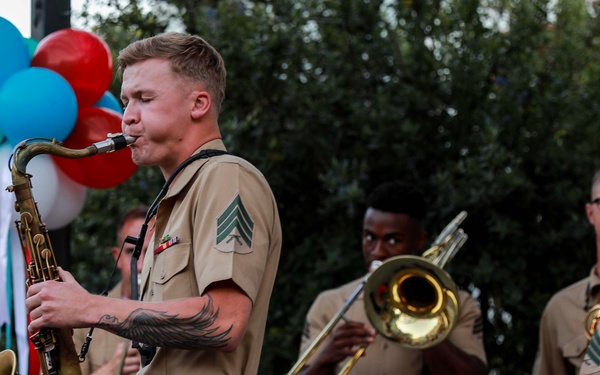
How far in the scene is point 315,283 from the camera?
591 cm

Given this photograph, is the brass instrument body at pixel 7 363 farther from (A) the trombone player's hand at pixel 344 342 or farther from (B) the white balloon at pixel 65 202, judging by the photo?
(A) the trombone player's hand at pixel 344 342

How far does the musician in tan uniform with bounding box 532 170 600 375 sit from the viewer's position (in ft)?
16.0

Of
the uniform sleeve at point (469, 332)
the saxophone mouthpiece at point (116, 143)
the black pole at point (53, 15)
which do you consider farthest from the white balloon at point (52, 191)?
the uniform sleeve at point (469, 332)

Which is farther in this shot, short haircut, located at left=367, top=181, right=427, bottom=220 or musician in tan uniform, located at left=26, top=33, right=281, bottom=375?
short haircut, located at left=367, top=181, right=427, bottom=220

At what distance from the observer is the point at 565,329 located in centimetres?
498

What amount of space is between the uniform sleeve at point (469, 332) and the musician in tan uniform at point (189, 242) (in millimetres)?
2331

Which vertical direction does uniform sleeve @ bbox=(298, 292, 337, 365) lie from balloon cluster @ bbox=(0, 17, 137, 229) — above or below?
below

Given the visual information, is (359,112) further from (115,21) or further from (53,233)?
(53,233)

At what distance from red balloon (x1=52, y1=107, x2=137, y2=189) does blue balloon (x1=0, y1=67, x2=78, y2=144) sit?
0.12 meters

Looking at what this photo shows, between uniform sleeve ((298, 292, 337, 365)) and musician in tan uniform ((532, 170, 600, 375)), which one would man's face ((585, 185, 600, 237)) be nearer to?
musician in tan uniform ((532, 170, 600, 375))

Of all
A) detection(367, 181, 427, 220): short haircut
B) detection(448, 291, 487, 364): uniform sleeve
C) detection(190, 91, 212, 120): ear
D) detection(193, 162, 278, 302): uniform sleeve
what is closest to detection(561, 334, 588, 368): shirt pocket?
detection(448, 291, 487, 364): uniform sleeve

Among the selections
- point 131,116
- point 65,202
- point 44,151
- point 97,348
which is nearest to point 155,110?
point 131,116

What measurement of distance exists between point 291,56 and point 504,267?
1715 mm

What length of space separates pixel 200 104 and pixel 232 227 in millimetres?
433
